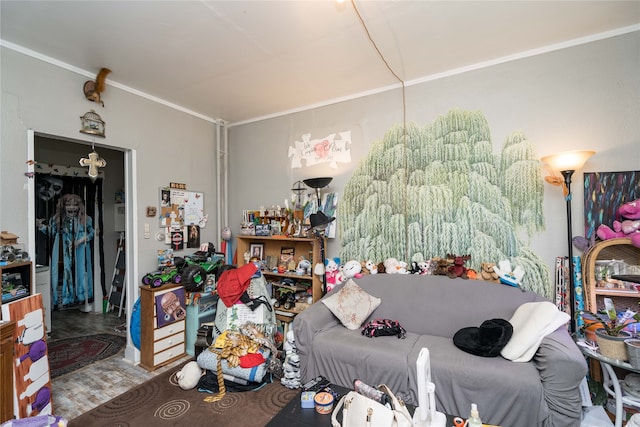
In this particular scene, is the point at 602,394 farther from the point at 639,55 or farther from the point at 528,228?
the point at 639,55

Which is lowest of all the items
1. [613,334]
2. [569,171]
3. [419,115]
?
[613,334]

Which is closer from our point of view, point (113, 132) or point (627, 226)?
point (627, 226)

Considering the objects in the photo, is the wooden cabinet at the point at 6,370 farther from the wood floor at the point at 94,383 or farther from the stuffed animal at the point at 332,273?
the stuffed animal at the point at 332,273

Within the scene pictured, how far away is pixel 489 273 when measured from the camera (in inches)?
98.0

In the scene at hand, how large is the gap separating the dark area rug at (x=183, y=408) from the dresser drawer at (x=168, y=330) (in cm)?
42

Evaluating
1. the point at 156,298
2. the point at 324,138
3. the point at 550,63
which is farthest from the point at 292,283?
the point at 550,63

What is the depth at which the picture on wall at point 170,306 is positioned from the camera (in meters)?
2.83

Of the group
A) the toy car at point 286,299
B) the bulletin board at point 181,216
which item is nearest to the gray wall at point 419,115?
the bulletin board at point 181,216

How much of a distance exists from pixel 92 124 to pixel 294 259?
90.9 inches

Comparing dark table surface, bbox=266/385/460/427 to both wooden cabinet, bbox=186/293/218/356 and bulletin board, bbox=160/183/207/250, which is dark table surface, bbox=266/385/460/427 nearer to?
wooden cabinet, bbox=186/293/218/356

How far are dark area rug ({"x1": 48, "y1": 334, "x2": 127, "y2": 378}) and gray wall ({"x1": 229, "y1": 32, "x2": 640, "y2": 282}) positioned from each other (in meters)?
2.71

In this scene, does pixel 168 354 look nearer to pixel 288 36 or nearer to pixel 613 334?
pixel 288 36

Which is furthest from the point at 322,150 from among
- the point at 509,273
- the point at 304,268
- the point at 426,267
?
the point at 509,273

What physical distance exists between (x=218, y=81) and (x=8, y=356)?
248 centimetres
